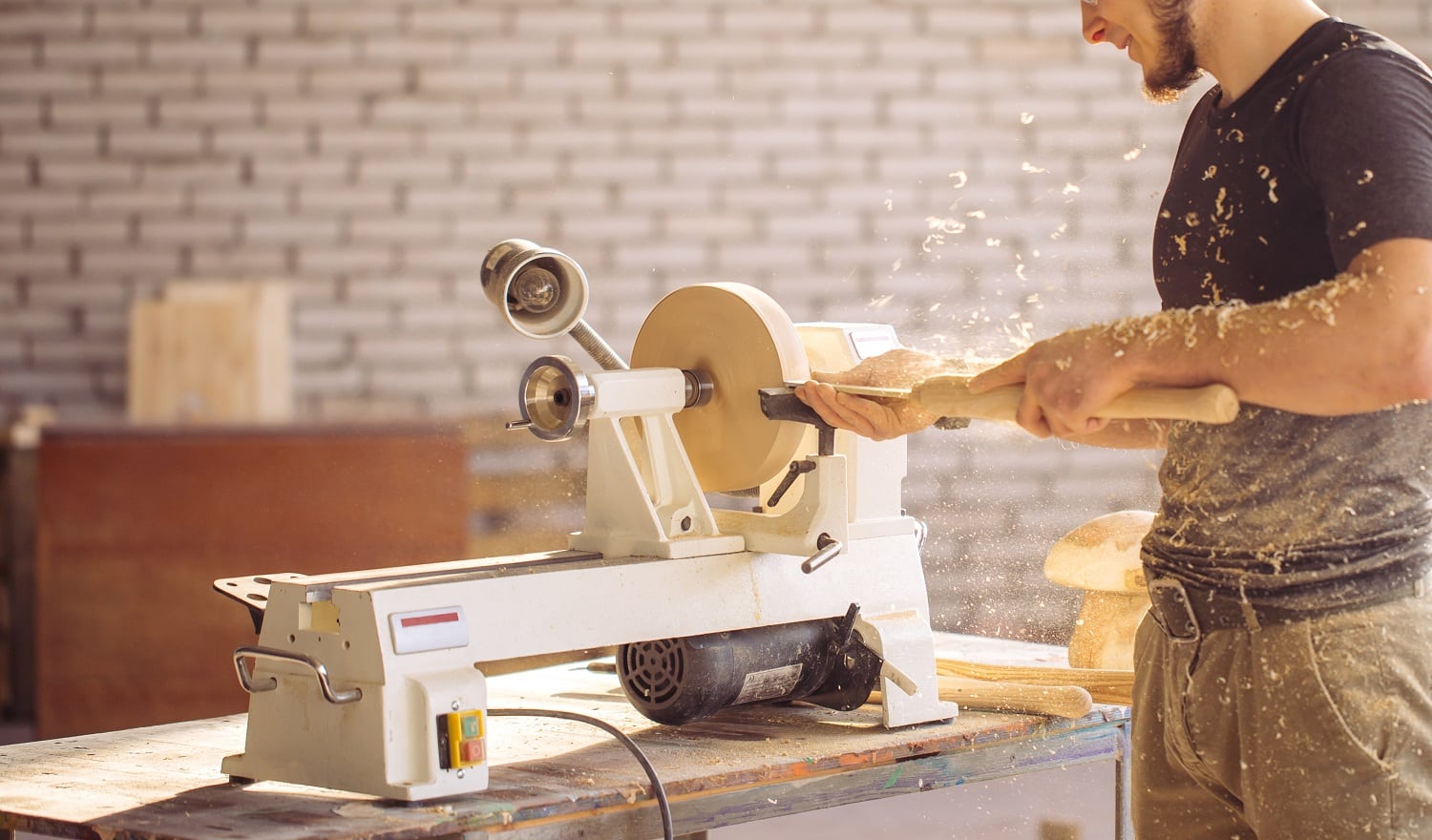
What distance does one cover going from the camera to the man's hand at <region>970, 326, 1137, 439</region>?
5.60 ft

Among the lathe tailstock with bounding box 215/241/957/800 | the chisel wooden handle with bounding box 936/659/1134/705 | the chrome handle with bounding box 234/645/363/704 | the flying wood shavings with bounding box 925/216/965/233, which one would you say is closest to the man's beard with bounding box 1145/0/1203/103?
the lathe tailstock with bounding box 215/241/957/800

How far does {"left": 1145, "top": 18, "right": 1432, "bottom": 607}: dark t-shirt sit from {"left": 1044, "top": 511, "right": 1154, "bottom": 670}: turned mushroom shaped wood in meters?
0.76

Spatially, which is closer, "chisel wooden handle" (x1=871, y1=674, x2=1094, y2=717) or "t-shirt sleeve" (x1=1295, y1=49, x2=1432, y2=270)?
"t-shirt sleeve" (x1=1295, y1=49, x2=1432, y2=270)

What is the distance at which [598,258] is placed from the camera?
631cm

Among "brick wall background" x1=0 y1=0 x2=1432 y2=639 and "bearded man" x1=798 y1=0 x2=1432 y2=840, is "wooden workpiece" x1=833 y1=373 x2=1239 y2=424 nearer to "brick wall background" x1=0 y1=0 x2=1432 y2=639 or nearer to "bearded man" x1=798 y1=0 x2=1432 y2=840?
→ "bearded man" x1=798 y1=0 x2=1432 y2=840

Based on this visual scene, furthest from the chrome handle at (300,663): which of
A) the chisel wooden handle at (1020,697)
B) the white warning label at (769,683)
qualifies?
the chisel wooden handle at (1020,697)

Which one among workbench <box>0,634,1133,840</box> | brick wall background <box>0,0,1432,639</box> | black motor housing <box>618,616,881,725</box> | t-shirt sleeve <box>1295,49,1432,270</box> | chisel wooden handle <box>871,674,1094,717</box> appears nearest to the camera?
t-shirt sleeve <box>1295,49,1432,270</box>

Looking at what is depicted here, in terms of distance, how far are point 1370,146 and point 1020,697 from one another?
113 centimetres

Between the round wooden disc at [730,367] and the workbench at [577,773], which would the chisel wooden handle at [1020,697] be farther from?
the round wooden disc at [730,367]

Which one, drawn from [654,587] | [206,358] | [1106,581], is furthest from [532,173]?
[654,587]

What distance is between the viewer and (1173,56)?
6.25 feet

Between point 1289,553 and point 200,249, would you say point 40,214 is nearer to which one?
point 200,249

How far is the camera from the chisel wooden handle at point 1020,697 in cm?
244

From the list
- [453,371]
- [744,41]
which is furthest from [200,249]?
[744,41]
